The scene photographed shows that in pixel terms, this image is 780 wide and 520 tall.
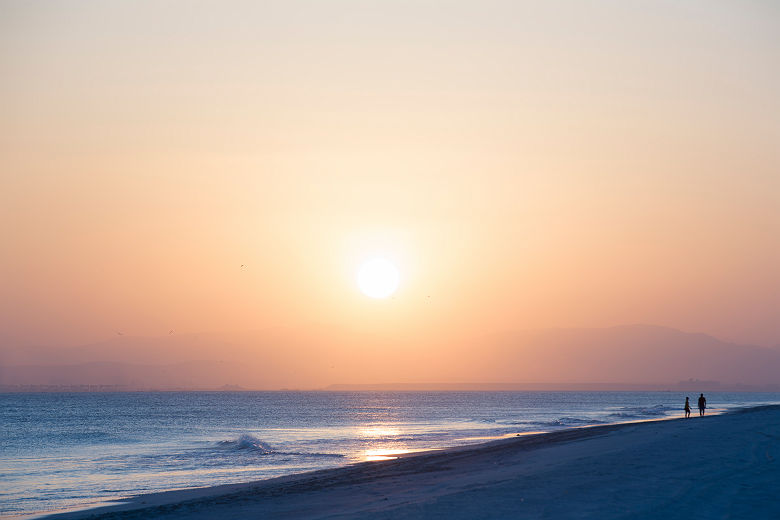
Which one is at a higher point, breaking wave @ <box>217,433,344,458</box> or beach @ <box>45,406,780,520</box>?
beach @ <box>45,406,780,520</box>

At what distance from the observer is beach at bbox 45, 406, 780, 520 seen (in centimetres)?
1438

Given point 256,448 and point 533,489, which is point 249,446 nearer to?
point 256,448

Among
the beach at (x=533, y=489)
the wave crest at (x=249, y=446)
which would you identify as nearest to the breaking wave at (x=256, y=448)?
the wave crest at (x=249, y=446)

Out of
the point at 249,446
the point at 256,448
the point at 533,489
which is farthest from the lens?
the point at 249,446

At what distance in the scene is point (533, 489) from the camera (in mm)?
16766

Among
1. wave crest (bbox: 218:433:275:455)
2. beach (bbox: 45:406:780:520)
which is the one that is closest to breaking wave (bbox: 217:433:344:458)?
wave crest (bbox: 218:433:275:455)

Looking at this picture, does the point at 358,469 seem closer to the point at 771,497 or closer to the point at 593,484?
the point at 593,484

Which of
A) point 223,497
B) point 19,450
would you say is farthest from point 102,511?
point 19,450

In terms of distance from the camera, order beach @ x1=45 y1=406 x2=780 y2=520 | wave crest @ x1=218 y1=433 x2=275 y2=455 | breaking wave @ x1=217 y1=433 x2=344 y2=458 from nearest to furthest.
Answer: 1. beach @ x1=45 y1=406 x2=780 y2=520
2. breaking wave @ x1=217 y1=433 x2=344 y2=458
3. wave crest @ x1=218 y1=433 x2=275 y2=455

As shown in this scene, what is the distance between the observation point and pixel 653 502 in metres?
14.4

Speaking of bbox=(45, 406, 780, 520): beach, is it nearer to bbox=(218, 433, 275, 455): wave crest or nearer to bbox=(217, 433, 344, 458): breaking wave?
→ bbox=(217, 433, 344, 458): breaking wave

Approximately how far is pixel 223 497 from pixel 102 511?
136 inches

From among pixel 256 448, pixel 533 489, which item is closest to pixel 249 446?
pixel 256 448

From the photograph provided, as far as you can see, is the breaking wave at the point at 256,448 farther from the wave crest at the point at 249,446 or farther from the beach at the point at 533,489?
the beach at the point at 533,489
